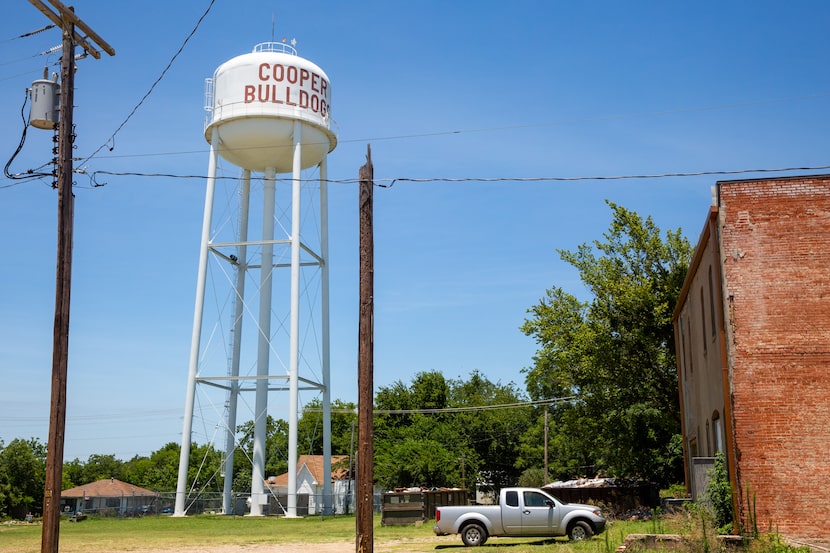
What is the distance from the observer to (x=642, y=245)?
42.2 metres

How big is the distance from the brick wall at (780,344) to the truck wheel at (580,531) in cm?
555

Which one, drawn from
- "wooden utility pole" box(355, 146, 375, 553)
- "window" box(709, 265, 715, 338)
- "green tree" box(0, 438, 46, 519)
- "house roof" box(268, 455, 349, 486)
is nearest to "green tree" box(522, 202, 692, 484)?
"window" box(709, 265, 715, 338)

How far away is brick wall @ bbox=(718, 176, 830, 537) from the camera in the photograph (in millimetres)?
18562

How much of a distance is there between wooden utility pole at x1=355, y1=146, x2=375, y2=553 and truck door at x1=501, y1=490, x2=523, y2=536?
9.27 meters

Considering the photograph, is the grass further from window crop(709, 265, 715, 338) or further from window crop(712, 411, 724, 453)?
window crop(709, 265, 715, 338)

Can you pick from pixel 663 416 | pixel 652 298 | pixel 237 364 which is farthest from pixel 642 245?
pixel 237 364

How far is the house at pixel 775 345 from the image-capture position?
18.6 m

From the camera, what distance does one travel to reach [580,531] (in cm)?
2364

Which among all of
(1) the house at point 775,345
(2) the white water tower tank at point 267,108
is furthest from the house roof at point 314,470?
(1) the house at point 775,345

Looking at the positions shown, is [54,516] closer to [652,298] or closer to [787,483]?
[787,483]

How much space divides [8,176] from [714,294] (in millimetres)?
15698

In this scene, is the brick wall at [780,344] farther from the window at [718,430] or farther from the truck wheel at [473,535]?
the truck wheel at [473,535]

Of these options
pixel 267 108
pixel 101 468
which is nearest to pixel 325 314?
pixel 267 108

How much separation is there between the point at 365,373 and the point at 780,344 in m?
9.30
